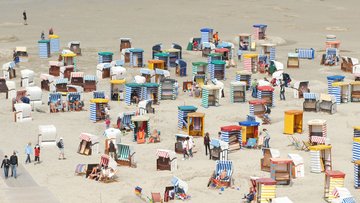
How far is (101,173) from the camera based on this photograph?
37.7m

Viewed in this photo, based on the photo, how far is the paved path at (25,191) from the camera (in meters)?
35.1

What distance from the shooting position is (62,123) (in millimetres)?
48344

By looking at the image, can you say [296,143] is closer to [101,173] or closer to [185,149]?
[185,149]

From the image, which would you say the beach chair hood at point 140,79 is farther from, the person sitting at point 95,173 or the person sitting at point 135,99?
the person sitting at point 95,173

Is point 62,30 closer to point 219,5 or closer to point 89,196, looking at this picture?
point 219,5

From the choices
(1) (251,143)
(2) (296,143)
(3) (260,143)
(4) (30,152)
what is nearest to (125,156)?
(4) (30,152)

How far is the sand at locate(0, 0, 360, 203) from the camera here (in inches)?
1465

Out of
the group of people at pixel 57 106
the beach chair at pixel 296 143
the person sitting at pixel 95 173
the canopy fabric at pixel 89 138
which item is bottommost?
the person sitting at pixel 95 173

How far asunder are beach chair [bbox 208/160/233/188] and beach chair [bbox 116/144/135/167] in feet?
13.1

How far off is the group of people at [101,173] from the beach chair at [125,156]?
205cm

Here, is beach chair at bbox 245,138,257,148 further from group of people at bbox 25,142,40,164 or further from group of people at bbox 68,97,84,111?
group of people at bbox 68,97,84,111

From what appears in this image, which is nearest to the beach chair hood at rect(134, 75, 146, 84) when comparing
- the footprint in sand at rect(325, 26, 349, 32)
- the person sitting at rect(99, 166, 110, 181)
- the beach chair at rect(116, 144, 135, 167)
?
the beach chair at rect(116, 144, 135, 167)

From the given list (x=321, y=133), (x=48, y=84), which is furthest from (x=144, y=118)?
(x=48, y=84)

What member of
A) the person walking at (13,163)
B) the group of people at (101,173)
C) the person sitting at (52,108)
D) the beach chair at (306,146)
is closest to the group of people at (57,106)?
the person sitting at (52,108)
